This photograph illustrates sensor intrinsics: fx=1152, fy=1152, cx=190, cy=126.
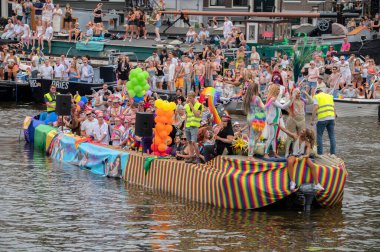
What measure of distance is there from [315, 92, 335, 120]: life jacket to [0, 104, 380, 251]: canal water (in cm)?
168

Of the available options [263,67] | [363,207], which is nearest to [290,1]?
[263,67]

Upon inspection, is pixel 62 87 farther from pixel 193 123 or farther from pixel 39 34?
pixel 193 123

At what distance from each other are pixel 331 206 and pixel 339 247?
3050 mm

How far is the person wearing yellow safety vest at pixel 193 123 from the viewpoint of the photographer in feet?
78.4

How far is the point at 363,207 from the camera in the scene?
2327cm

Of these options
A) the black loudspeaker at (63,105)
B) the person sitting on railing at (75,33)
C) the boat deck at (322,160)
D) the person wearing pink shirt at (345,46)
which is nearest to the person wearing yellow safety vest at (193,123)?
the boat deck at (322,160)

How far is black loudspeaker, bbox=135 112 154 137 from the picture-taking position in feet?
82.3

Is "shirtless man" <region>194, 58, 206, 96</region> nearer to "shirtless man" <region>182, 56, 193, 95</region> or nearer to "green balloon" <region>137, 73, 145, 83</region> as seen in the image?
"shirtless man" <region>182, 56, 193, 95</region>

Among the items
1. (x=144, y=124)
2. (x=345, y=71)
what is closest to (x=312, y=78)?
(x=345, y=71)

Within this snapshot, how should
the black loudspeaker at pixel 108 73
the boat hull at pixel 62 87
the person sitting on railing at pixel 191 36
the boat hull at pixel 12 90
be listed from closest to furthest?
1. the boat hull at pixel 62 87
2. the black loudspeaker at pixel 108 73
3. the boat hull at pixel 12 90
4. the person sitting on railing at pixel 191 36

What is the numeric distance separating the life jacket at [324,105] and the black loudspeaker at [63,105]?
7848mm

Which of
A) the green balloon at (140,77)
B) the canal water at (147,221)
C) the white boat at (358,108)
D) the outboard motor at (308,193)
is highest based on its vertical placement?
the green balloon at (140,77)

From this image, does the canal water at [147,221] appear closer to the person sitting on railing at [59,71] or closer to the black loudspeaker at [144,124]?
the black loudspeaker at [144,124]

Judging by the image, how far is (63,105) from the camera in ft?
99.0
